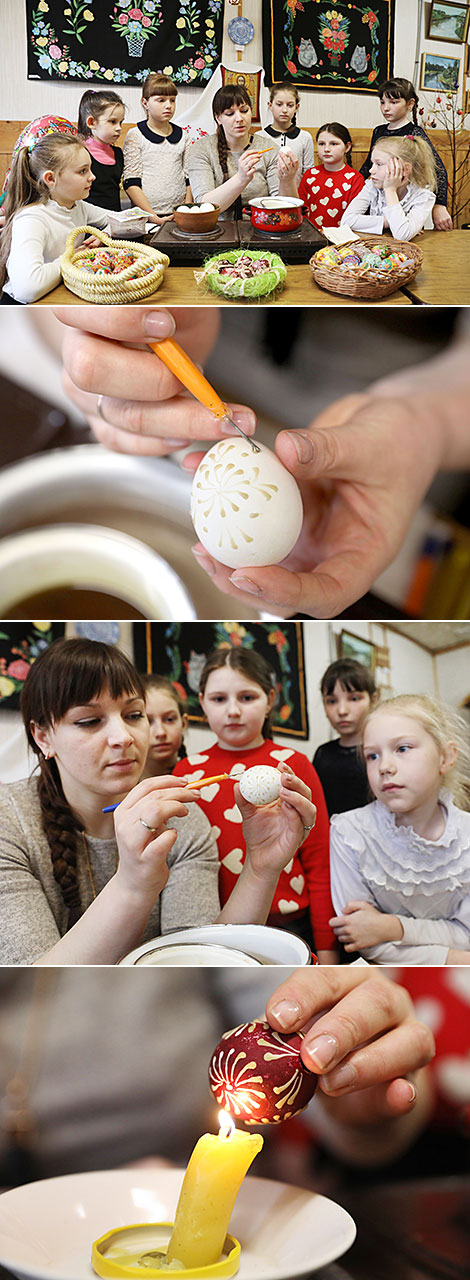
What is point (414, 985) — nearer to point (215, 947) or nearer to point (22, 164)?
point (215, 947)

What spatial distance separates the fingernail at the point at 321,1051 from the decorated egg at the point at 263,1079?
17 millimetres

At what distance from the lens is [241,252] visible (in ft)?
4.39

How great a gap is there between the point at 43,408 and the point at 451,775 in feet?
2.21

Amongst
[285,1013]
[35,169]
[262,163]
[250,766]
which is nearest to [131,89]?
[262,163]

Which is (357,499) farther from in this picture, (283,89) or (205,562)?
(283,89)

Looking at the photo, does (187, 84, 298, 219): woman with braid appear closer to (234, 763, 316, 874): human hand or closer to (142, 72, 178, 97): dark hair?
(142, 72, 178, 97): dark hair

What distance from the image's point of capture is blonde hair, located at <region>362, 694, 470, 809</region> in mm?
1080

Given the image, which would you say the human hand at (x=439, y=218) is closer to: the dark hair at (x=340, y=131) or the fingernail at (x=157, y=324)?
the dark hair at (x=340, y=131)

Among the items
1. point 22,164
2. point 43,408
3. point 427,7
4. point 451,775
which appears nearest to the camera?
point 451,775

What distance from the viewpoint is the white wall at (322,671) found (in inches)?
43.3

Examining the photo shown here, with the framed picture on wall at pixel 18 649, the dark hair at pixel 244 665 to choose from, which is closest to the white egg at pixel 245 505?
the dark hair at pixel 244 665

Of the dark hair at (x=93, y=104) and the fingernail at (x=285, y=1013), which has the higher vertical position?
the dark hair at (x=93, y=104)

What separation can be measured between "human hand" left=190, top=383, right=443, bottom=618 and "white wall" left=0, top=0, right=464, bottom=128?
136 centimetres

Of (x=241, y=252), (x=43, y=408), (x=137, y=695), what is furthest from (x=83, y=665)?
(x=241, y=252)
